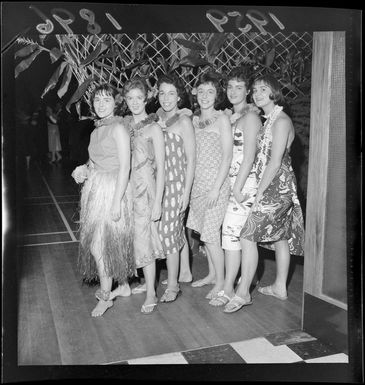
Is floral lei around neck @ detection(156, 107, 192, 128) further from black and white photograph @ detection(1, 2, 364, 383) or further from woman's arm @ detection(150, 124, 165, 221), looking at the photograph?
woman's arm @ detection(150, 124, 165, 221)

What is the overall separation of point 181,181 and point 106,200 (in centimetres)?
51

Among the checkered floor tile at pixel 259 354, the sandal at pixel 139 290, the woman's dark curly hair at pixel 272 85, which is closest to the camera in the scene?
the checkered floor tile at pixel 259 354

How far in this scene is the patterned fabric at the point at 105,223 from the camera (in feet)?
8.89

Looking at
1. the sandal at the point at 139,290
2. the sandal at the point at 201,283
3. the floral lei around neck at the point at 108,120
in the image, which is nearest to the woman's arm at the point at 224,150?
the floral lei around neck at the point at 108,120

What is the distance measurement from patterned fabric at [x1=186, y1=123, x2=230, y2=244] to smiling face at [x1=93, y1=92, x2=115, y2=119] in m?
0.57

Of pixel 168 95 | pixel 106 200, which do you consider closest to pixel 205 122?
pixel 168 95

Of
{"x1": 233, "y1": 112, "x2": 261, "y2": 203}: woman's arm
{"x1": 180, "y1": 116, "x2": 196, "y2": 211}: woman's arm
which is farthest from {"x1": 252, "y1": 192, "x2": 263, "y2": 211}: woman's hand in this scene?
{"x1": 180, "y1": 116, "x2": 196, "y2": 211}: woman's arm

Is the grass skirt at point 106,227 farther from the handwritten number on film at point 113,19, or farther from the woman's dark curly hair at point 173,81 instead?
the handwritten number on film at point 113,19

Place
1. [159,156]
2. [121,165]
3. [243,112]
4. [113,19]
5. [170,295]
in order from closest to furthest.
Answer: [113,19] → [121,165] → [159,156] → [243,112] → [170,295]

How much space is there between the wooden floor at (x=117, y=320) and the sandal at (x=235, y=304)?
0.13 feet

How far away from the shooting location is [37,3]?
209cm

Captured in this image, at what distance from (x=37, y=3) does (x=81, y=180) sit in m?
1.08

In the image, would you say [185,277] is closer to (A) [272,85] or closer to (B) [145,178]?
(B) [145,178]

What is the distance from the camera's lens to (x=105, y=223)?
2.72 metres
